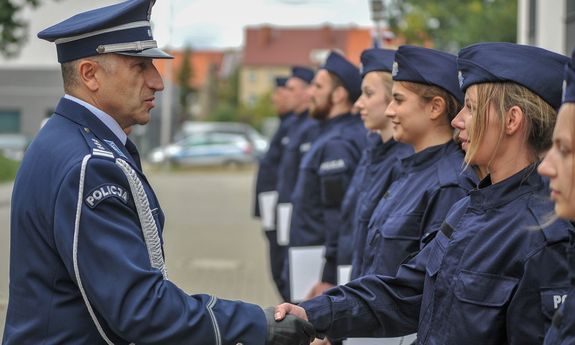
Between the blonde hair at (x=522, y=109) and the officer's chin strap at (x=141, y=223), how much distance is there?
0.99 meters

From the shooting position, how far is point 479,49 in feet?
10.2

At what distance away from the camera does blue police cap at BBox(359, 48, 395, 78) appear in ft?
16.9

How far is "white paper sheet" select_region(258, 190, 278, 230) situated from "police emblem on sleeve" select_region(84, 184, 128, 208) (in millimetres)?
5615

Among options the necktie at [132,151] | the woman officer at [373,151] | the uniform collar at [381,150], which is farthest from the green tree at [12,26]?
the necktie at [132,151]

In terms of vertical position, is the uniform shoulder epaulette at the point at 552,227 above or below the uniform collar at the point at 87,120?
below

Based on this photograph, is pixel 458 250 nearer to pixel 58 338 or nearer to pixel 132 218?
pixel 132 218

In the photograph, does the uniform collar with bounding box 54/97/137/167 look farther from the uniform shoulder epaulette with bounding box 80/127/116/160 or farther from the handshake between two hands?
the handshake between two hands

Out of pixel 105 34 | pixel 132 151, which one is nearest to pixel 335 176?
pixel 132 151

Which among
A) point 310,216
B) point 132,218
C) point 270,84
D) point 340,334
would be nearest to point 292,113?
point 310,216

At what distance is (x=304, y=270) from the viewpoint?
6.26m

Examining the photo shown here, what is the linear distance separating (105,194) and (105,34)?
0.56m

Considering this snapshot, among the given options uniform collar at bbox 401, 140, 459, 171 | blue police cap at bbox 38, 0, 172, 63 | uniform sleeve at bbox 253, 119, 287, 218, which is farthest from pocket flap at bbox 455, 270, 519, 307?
uniform sleeve at bbox 253, 119, 287, 218

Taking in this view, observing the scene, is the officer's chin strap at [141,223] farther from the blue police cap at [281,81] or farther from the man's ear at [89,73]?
the blue police cap at [281,81]

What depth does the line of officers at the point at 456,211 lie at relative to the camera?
273 cm
